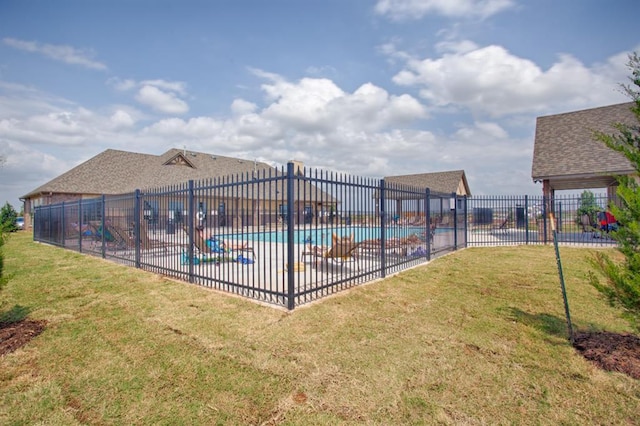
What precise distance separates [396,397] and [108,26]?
12225 millimetres

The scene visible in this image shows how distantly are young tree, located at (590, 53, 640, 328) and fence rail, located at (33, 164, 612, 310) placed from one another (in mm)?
267

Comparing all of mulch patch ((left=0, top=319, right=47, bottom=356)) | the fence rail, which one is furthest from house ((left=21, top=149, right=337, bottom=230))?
mulch patch ((left=0, top=319, right=47, bottom=356))

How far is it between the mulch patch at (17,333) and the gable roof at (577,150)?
19008 millimetres

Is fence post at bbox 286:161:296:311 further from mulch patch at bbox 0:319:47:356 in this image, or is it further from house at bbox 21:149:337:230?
house at bbox 21:149:337:230

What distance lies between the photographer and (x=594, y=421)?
2.45 m

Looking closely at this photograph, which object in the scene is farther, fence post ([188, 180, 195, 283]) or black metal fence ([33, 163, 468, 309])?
fence post ([188, 180, 195, 283])

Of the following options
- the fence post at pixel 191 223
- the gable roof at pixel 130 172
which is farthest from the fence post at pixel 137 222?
the gable roof at pixel 130 172

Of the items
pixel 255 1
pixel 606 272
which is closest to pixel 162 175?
pixel 255 1

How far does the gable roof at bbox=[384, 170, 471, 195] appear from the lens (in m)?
34.9

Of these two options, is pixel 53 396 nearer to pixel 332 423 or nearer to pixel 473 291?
pixel 332 423

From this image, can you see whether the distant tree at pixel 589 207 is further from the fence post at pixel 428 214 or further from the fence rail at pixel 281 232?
the fence post at pixel 428 214

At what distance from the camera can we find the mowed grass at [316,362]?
2.61 metres

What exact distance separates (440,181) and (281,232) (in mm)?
30079

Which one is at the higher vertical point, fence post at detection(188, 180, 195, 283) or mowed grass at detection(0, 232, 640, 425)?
fence post at detection(188, 180, 195, 283)
